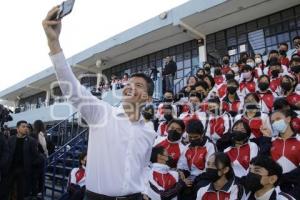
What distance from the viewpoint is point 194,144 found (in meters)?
5.22

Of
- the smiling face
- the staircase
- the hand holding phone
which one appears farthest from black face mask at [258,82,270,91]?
the hand holding phone

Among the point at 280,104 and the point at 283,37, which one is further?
the point at 283,37

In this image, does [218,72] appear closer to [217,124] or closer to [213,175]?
[217,124]

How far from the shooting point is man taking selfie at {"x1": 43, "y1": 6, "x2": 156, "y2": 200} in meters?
2.19

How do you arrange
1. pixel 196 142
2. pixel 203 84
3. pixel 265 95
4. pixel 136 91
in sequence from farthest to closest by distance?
pixel 203 84
pixel 265 95
pixel 196 142
pixel 136 91

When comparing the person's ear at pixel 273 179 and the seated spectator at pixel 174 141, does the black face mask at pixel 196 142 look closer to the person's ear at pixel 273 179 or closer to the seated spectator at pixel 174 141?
the seated spectator at pixel 174 141

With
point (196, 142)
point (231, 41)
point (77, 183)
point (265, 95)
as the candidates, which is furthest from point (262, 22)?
point (77, 183)

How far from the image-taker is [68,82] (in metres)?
2.00

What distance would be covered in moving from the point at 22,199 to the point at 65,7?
4.83 m

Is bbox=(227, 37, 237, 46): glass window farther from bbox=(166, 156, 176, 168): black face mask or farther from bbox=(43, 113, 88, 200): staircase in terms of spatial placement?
bbox=(166, 156, 176, 168): black face mask

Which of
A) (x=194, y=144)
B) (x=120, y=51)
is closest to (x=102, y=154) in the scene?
(x=194, y=144)

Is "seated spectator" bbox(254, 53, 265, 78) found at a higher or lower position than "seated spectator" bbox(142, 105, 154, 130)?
higher

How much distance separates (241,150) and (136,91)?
2859 mm

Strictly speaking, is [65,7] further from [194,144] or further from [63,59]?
[194,144]
